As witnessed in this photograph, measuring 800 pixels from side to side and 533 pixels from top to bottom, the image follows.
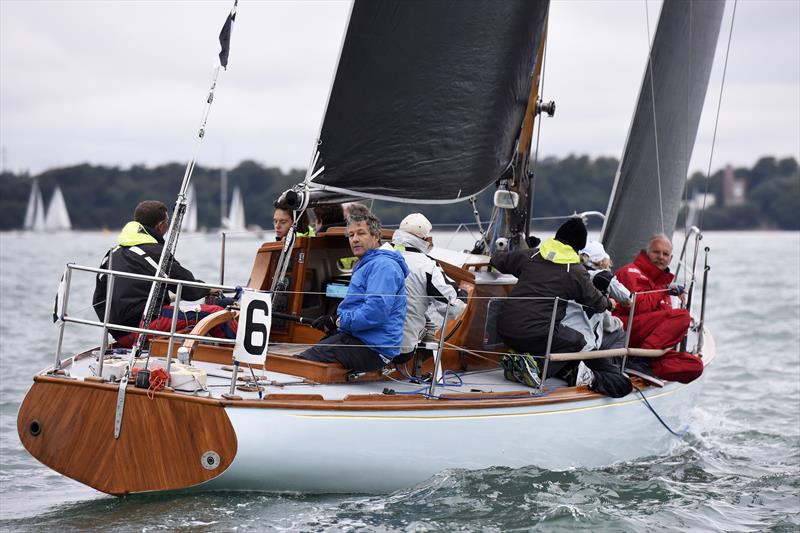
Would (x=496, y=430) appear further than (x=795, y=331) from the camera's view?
No

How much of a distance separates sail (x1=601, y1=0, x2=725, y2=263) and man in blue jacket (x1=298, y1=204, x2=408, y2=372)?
164 inches

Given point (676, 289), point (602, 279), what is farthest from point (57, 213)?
point (602, 279)

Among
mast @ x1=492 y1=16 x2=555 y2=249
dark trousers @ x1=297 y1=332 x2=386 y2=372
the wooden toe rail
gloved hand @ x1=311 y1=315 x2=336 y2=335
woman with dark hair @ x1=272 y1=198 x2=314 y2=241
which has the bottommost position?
dark trousers @ x1=297 y1=332 x2=386 y2=372

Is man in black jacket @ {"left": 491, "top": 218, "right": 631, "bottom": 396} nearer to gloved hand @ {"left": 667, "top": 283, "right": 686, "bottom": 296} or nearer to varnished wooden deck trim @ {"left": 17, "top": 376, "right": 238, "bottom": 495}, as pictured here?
gloved hand @ {"left": 667, "top": 283, "right": 686, "bottom": 296}

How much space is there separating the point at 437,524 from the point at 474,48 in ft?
11.1

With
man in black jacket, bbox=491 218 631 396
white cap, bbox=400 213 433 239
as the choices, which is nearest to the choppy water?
man in black jacket, bbox=491 218 631 396

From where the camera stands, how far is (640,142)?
9.99m

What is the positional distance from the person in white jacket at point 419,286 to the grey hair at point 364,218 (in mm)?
392

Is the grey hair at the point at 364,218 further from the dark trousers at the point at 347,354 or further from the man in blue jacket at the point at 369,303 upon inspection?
the dark trousers at the point at 347,354

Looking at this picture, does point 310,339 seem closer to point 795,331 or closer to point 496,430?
point 496,430

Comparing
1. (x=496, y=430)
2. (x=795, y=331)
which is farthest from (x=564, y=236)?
(x=795, y=331)

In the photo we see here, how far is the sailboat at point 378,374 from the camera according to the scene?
5.64 m

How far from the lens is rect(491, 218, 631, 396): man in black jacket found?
6.95m

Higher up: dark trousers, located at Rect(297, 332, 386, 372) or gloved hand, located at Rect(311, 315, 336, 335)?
gloved hand, located at Rect(311, 315, 336, 335)
